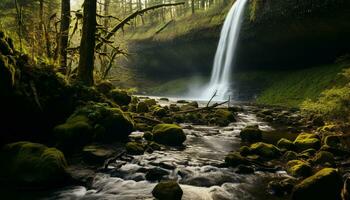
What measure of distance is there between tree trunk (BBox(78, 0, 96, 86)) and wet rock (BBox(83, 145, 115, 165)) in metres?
3.83

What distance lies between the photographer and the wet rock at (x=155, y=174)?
8484 millimetres

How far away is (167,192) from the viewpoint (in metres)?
7.00

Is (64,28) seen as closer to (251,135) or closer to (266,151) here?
(251,135)

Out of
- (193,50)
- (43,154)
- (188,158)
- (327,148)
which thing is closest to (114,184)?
(43,154)

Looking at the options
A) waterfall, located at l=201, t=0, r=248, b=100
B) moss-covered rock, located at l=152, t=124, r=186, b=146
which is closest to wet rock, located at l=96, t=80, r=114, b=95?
moss-covered rock, located at l=152, t=124, r=186, b=146

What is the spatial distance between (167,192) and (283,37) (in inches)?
1052

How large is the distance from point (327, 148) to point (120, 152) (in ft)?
20.1

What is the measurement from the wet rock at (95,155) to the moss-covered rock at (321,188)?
4.81 meters

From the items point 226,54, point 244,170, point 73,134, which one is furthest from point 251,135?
point 226,54

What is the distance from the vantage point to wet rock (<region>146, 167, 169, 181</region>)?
848 cm

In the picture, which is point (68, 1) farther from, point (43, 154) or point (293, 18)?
point (293, 18)

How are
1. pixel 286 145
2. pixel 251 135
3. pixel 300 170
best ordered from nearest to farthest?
pixel 300 170, pixel 286 145, pixel 251 135

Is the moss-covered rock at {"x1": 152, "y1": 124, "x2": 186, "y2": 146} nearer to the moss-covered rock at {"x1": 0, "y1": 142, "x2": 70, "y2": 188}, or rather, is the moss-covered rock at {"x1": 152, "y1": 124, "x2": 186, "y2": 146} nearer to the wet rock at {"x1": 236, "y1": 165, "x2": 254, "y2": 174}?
the wet rock at {"x1": 236, "y1": 165, "x2": 254, "y2": 174}

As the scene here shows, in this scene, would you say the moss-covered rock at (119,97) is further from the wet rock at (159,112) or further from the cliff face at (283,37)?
the cliff face at (283,37)
